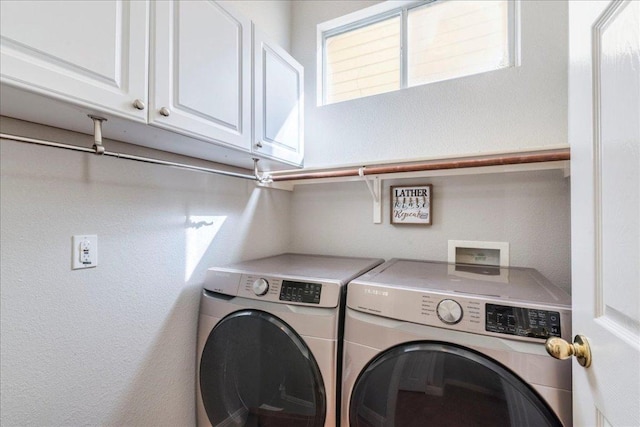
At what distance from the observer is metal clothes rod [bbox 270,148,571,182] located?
113 centimetres

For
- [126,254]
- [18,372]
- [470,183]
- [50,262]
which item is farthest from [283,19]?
[18,372]

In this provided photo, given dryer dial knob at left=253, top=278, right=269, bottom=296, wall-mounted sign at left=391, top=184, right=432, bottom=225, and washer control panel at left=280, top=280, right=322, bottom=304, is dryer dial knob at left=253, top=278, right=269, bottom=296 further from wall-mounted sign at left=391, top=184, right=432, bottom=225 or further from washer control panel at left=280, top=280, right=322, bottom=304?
wall-mounted sign at left=391, top=184, right=432, bottom=225

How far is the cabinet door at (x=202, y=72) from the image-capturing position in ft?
2.96

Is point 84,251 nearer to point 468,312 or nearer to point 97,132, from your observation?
point 97,132

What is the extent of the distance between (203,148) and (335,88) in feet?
3.94

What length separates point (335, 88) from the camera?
78.9 inches

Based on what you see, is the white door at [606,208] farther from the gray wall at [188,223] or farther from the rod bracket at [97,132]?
the rod bracket at [97,132]

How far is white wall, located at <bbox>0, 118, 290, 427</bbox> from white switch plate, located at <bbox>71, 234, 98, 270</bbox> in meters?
0.02

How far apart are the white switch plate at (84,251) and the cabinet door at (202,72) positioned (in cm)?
49

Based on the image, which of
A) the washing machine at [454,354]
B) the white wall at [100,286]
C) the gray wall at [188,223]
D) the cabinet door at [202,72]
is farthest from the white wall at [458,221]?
the cabinet door at [202,72]

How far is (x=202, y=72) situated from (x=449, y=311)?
1.20 m

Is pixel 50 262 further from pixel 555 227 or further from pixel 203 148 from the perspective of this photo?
pixel 555 227

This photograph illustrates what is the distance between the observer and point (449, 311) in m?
0.86

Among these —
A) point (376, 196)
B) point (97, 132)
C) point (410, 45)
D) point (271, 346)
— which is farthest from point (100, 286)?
point (410, 45)
